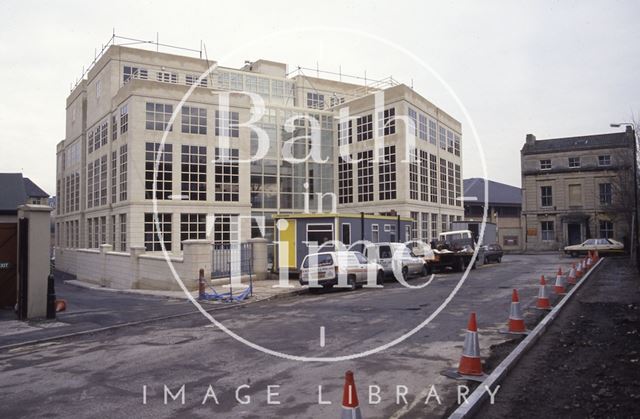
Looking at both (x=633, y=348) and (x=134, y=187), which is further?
(x=134, y=187)

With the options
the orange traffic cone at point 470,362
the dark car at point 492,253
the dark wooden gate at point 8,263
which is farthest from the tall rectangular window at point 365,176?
the orange traffic cone at point 470,362

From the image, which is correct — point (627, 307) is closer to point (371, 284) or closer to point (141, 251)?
point (371, 284)

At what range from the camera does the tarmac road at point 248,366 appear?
6.29 meters

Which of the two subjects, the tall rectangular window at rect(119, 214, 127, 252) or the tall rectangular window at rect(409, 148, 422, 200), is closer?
the tall rectangular window at rect(119, 214, 127, 252)

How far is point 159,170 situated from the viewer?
33531 mm

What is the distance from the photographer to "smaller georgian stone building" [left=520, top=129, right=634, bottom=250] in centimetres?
5522

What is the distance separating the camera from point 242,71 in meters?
44.8

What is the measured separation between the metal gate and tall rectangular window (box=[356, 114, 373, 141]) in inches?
821

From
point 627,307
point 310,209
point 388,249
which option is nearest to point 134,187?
point 310,209

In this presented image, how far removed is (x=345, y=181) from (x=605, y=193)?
32092 millimetres

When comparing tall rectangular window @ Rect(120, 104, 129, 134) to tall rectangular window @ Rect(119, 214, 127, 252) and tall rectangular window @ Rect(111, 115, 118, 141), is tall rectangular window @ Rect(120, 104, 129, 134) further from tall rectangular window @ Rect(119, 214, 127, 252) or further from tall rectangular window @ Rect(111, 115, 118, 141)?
tall rectangular window @ Rect(119, 214, 127, 252)

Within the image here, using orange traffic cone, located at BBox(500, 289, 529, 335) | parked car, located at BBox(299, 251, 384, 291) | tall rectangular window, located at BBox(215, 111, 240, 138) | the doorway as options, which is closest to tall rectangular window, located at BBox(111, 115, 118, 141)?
tall rectangular window, located at BBox(215, 111, 240, 138)

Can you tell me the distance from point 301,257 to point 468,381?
17.0m

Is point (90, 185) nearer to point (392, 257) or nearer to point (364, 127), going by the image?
point (364, 127)
